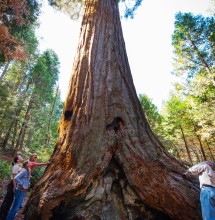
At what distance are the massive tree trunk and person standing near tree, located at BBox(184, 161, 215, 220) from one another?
0.40 ft

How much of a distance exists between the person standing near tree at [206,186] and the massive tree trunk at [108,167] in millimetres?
121

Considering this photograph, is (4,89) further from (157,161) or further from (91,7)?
(157,161)

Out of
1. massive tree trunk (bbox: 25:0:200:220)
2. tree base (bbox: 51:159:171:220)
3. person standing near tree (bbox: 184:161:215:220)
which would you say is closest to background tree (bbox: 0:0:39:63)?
massive tree trunk (bbox: 25:0:200:220)

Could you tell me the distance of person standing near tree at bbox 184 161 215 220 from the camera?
7.49ft

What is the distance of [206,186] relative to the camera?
2518mm

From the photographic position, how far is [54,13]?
887 centimetres

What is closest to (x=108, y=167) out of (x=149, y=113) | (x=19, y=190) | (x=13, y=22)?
(x=19, y=190)

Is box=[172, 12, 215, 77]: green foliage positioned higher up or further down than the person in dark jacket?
higher up

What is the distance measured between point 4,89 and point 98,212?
14.3m

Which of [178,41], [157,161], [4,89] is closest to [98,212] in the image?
[157,161]

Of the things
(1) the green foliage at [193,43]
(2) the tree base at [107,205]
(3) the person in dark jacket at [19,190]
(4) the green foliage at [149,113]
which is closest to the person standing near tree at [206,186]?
(2) the tree base at [107,205]

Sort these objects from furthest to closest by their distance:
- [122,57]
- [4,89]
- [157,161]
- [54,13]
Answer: [4,89] < [54,13] < [122,57] < [157,161]

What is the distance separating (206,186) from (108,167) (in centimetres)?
137

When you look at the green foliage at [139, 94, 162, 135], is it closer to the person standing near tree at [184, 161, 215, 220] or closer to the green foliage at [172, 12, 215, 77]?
Result: the green foliage at [172, 12, 215, 77]
